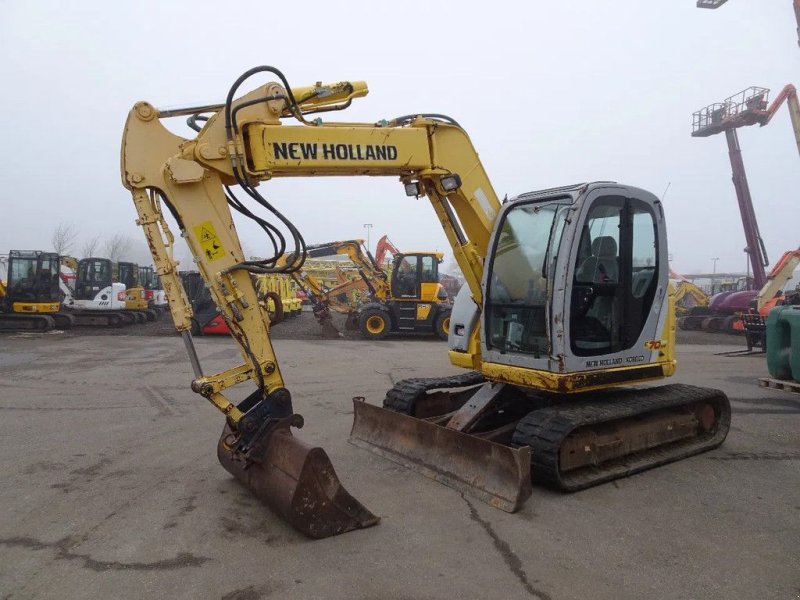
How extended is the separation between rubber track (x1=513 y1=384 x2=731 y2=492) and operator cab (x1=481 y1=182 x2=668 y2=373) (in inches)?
15.2

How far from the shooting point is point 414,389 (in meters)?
6.37

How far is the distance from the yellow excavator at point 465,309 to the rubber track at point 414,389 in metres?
0.03

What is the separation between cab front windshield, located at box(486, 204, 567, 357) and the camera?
5.24m

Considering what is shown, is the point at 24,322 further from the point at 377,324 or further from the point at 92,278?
the point at 377,324

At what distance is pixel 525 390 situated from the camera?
5945mm

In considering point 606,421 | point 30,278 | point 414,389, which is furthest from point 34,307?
point 606,421

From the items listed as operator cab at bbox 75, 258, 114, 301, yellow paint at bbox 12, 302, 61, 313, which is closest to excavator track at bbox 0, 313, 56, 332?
yellow paint at bbox 12, 302, 61, 313

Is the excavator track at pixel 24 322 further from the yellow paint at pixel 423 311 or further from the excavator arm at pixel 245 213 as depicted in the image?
the excavator arm at pixel 245 213

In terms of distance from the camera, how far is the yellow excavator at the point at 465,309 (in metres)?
4.44

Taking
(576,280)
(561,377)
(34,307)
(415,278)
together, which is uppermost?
(415,278)

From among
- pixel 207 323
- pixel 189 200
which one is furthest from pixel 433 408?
pixel 207 323

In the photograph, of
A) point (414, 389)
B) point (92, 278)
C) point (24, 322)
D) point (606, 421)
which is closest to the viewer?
point (606, 421)

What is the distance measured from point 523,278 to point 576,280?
1.67ft

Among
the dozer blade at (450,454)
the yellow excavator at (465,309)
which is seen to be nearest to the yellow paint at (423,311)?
the yellow excavator at (465,309)
